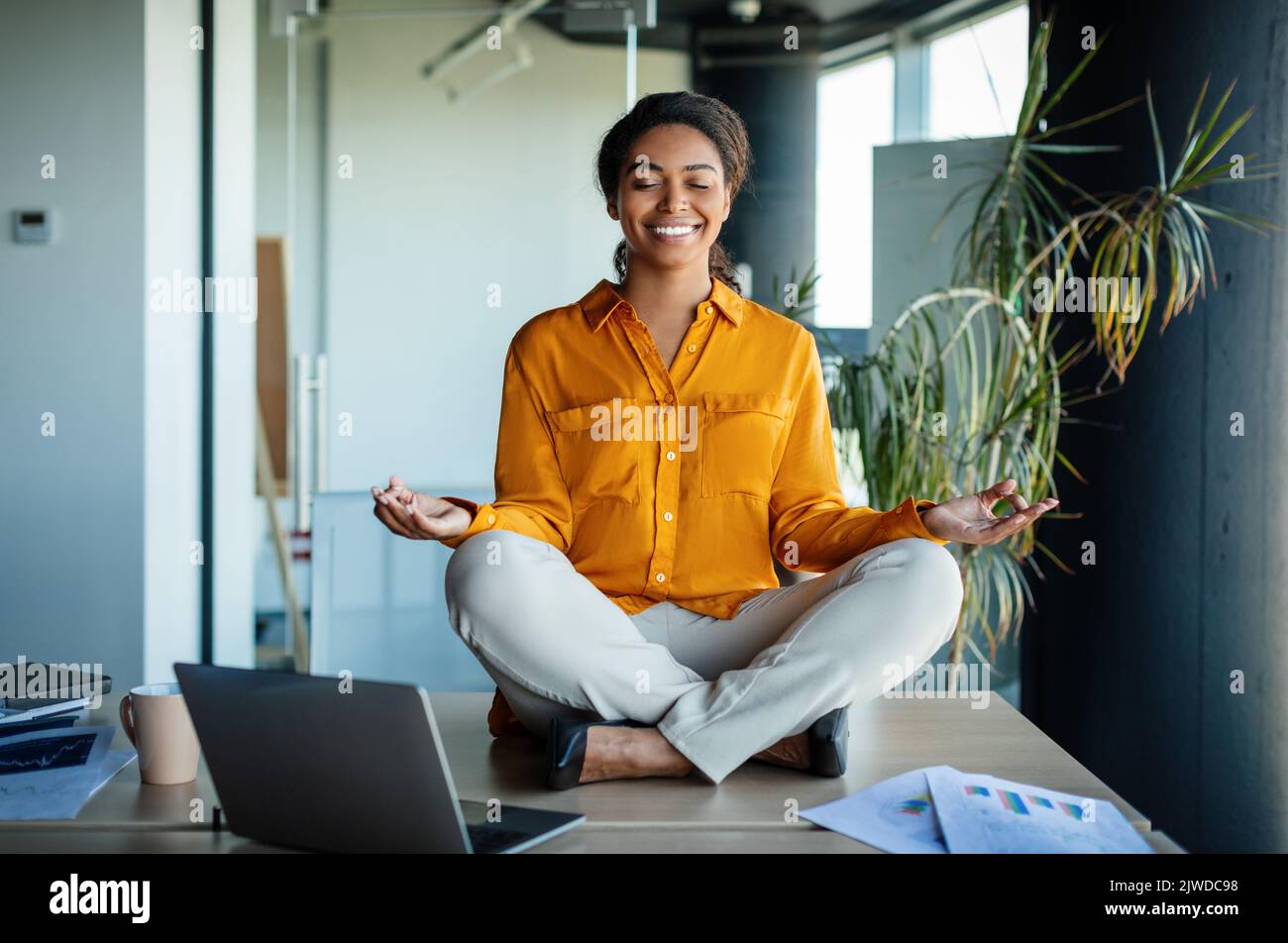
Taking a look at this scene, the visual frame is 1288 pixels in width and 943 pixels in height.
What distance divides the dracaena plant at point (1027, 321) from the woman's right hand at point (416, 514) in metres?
1.48

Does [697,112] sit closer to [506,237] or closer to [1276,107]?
[1276,107]

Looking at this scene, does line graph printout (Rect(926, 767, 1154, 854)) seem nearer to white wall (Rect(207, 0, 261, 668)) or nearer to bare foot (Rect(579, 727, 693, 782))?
bare foot (Rect(579, 727, 693, 782))

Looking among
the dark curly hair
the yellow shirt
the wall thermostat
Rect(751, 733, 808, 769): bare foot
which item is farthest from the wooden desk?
the wall thermostat

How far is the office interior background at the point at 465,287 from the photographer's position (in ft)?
8.57

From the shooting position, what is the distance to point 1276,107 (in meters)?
2.44

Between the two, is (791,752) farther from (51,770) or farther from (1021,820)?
(51,770)

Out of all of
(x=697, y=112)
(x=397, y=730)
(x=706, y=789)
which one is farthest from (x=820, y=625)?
(x=697, y=112)

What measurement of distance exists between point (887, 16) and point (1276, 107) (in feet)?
4.18

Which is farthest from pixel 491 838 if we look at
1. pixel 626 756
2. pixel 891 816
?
pixel 891 816

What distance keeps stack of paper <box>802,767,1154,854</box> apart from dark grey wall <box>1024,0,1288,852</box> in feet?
3.90

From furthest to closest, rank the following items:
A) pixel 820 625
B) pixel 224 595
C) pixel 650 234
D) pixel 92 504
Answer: pixel 224 595, pixel 92 504, pixel 650 234, pixel 820 625

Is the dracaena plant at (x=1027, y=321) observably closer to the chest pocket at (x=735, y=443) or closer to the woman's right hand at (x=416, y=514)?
the chest pocket at (x=735, y=443)

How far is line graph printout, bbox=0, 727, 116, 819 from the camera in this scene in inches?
58.1

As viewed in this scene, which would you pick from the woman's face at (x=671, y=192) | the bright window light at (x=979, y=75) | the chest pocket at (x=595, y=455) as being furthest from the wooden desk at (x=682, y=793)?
the bright window light at (x=979, y=75)
